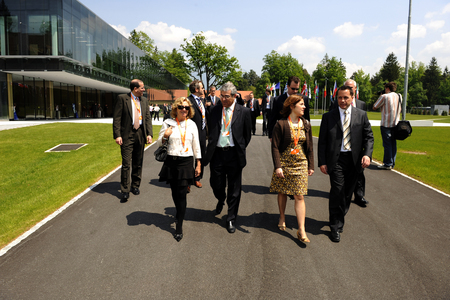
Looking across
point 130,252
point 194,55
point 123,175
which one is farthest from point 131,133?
point 194,55

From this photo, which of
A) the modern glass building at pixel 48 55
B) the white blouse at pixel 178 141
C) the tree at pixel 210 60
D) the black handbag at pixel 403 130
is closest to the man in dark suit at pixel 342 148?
the white blouse at pixel 178 141

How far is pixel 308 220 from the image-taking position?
5.01 m

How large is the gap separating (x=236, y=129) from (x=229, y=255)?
1.78 metres

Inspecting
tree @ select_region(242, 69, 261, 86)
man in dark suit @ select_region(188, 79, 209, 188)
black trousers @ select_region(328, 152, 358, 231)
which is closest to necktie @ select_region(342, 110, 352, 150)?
black trousers @ select_region(328, 152, 358, 231)

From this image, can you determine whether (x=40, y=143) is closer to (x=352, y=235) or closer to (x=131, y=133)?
(x=131, y=133)

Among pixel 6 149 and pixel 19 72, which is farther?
pixel 19 72

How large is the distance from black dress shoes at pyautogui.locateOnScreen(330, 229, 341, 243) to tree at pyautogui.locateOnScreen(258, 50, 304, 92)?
81651 millimetres

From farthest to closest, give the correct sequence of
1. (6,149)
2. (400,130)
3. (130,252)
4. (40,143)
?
(40,143), (6,149), (400,130), (130,252)

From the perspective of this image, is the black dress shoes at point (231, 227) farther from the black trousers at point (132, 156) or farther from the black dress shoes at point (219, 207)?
the black trousers at point (132, 156)

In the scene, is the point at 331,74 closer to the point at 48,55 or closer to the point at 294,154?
the point at 48,55

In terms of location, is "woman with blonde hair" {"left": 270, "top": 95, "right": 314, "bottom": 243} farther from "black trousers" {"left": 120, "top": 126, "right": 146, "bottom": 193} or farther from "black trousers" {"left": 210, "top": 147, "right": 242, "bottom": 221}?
"black trousers" {"left": 120, "top": 126, "right": 146, "bottom": 193}

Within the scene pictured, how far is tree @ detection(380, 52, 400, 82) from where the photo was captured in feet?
379

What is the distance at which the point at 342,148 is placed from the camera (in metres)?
4.47

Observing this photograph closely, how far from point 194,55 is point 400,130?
6099 cm
